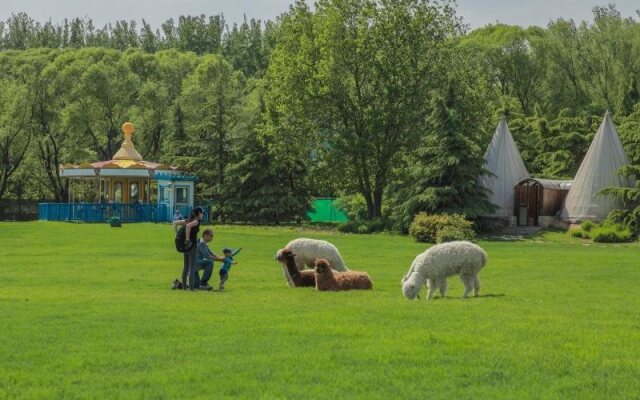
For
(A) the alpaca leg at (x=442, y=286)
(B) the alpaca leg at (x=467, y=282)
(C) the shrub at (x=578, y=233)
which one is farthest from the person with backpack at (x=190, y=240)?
(C) the shrub at (x=578, y=233)

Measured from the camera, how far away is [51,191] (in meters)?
75.2

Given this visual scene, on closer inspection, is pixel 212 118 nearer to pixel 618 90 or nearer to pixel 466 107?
pixel 466 107

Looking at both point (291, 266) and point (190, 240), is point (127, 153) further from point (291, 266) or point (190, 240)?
point (190, 240)

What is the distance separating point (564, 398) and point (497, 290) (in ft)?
33.4

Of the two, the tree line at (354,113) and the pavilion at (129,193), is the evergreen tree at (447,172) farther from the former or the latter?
the pavilion at (129,193)

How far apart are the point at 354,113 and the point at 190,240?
33668 mm

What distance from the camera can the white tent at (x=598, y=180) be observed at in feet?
139

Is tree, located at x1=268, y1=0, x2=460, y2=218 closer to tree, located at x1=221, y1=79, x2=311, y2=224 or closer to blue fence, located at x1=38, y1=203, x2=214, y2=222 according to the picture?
tree, located at x1=221, y1=79, x2=311, y2=224

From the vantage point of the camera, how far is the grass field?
844cm

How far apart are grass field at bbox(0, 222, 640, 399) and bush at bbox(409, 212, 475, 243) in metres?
15.6

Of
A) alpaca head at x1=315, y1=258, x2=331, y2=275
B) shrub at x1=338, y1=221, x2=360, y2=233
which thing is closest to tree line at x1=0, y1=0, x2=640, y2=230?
shrub at x1=338, y1=221, x2=360, y2=233

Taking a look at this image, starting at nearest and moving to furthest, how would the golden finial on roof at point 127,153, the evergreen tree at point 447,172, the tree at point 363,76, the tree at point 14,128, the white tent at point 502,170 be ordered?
the evergreen tree at point 447,172 → the white tent at point 502,170 → the tree at point 363,76 → the golden finial on roof at point 127,153 → the tree at point 14,128

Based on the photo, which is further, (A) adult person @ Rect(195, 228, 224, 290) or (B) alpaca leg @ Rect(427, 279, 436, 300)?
(A) adult person @ Rect(195, 228, 224, 290)

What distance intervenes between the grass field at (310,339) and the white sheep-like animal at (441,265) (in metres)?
0.41
